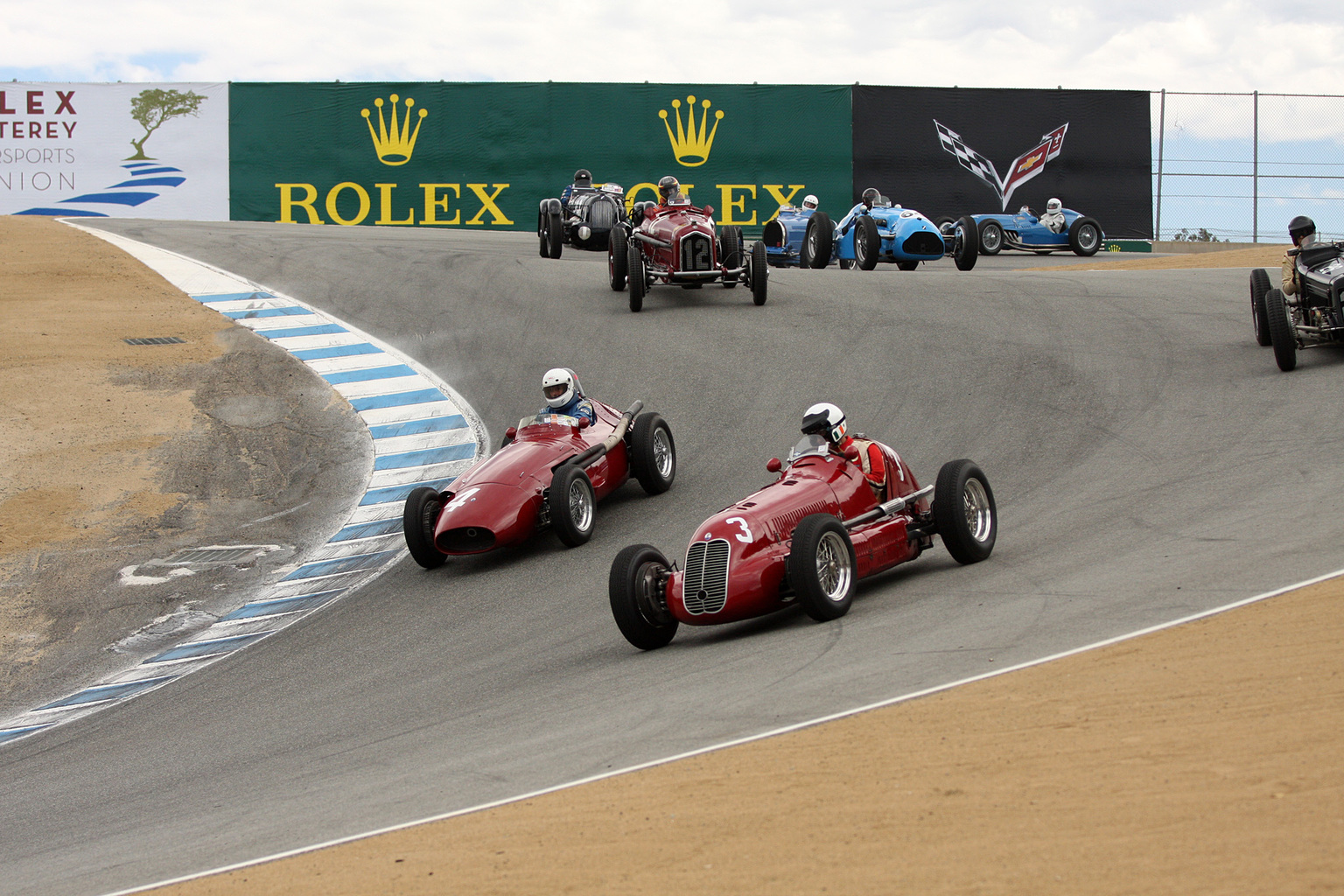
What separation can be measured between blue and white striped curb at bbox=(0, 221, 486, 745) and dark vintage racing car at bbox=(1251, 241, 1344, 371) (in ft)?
28.8

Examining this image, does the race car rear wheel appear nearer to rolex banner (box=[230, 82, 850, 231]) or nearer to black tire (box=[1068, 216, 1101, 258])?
rolex banner (box=[230, 82, 850, 231])

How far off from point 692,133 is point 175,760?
25035 mm

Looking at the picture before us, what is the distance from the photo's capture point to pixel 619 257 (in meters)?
19.5

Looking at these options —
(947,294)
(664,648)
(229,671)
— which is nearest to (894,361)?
(947,294)

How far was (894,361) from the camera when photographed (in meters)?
15.8

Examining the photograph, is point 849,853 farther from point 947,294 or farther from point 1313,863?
point 947,294

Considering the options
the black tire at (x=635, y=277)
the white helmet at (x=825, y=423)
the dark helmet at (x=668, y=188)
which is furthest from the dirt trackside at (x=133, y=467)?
the dark helmet at (x=668, y=188)

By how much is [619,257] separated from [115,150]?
17158 mm

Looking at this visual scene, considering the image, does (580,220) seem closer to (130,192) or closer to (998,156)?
(998,156)

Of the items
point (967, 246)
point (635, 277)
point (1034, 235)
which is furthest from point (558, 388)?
point (1034, 235)

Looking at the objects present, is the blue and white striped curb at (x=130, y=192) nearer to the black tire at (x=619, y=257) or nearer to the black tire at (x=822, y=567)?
the black tire at (x=619, y=257)

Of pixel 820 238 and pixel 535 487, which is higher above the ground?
pixel 820 238

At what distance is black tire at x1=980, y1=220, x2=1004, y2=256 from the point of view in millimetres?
28609

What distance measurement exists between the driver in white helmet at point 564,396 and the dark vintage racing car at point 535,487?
0.11 m
